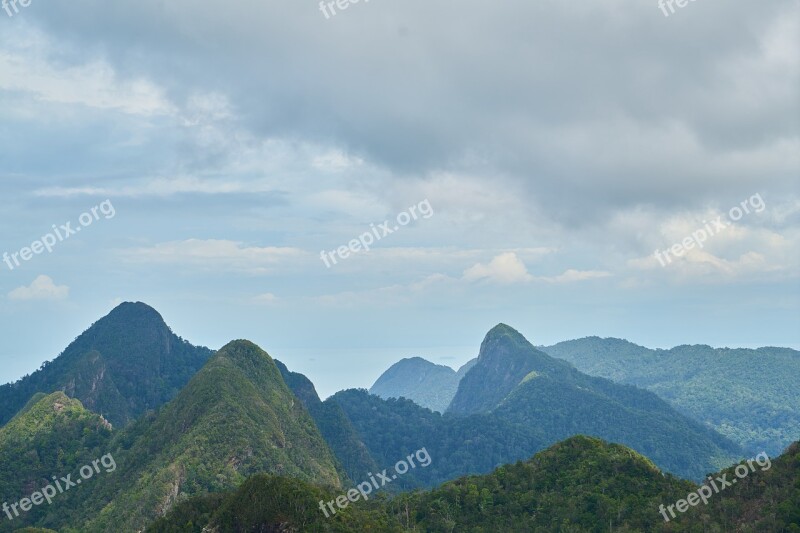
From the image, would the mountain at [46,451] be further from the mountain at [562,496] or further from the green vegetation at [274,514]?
the mountain at [562,496]

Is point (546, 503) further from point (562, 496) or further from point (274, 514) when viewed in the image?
point (274, 514)

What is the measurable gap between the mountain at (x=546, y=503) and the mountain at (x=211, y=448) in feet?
83.0

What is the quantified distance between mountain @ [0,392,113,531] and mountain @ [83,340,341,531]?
7486mm

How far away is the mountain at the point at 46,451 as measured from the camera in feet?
375

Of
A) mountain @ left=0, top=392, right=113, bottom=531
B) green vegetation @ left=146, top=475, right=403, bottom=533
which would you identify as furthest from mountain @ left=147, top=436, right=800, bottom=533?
mountain @ left=0, top=392, right=113, bottom=531

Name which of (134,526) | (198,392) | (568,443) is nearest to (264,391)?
(198,392)

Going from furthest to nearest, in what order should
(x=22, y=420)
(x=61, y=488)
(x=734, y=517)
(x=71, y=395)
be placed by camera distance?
(x=71, y=395)
(x=22, y=420)
(x=61, y=488)
(x=734, y=517)

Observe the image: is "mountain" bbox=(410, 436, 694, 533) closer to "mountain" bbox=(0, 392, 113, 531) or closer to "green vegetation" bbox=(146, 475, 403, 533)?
"green vegetation" bbox=(146, 475, 403, 533)

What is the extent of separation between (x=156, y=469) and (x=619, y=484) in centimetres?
5882

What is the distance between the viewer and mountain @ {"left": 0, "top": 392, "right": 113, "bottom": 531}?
114m

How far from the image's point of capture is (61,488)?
119375 mm

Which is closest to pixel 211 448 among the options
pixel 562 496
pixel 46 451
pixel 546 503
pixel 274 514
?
pixel 46 451

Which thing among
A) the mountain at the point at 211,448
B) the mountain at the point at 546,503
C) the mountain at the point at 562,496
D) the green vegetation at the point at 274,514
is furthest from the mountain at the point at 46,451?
the mountain at the point at 562,496

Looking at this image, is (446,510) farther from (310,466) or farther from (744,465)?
(310,466)
